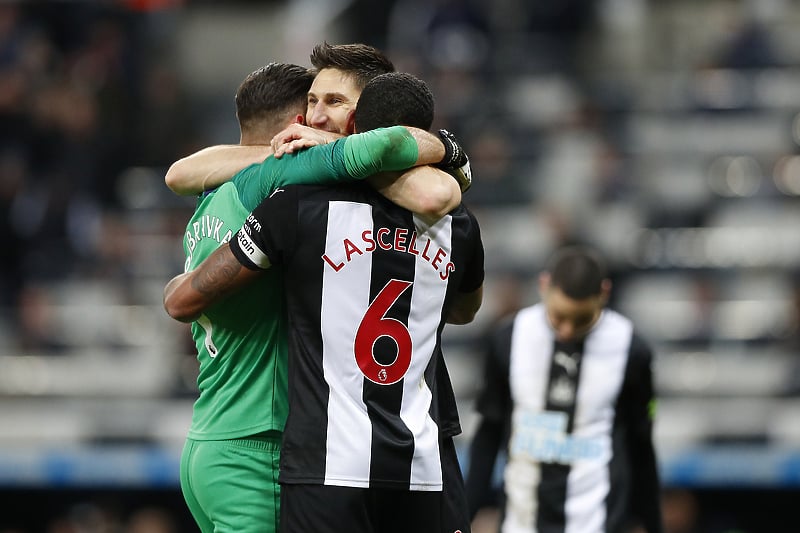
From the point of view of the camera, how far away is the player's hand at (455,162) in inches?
160

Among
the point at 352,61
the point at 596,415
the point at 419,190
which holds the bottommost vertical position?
the point at 596,415

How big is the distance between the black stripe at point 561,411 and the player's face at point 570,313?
0.23 ft

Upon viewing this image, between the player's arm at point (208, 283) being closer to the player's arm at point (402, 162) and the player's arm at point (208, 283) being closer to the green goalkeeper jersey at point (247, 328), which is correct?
the green goalkeeper jersey at point (247, 328)

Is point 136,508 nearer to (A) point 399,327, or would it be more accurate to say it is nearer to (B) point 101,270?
(B) point 101,270

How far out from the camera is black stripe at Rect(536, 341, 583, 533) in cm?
566

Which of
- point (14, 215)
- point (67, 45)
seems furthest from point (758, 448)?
point (67, 45)

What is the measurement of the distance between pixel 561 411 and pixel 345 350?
208 centimetres

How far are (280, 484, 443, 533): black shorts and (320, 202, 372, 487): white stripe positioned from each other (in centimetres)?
4

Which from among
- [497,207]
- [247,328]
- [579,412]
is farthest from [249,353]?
[497,207]

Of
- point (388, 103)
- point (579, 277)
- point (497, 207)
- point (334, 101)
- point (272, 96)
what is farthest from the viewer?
point (497, 207)

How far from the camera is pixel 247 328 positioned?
4.06m

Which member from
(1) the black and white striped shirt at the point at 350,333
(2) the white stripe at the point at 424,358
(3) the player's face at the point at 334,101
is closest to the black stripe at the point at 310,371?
(1) the black and white striped shirt at the point at 350,333

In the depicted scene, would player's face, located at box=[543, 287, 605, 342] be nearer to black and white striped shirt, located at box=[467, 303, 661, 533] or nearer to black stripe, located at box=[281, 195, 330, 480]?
black and white striped shirt, located at box=[467, 303, 661, 533]

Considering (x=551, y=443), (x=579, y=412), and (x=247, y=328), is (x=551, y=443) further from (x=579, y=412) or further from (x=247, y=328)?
(x=247, y=328)
